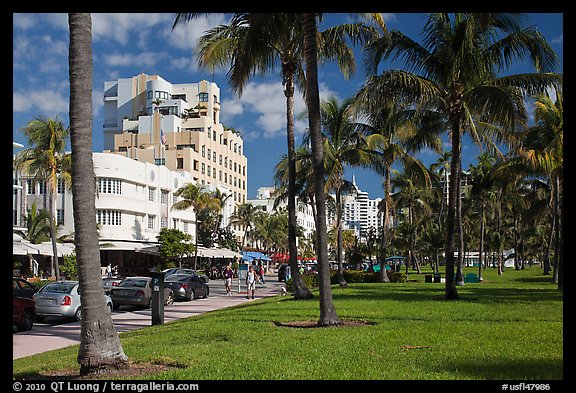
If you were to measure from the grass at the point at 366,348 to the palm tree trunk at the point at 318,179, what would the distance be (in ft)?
2.36

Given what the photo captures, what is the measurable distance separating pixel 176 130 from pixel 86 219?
7093cm

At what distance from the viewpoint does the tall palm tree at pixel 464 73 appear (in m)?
17.4

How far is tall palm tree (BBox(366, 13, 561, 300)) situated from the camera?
17.4 m

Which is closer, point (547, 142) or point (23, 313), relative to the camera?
point (23, 313)

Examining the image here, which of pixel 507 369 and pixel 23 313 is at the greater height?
pixel 507 369

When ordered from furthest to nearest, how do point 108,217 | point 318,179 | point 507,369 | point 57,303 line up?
1. point 108,217
2. point 57,303
3. point 318,179
4. point 507,369

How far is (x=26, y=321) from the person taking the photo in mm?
16531

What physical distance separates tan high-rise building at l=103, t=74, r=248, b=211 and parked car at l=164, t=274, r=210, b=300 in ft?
140

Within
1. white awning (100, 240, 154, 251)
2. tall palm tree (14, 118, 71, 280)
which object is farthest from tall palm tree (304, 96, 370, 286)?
white awning (100, 240, 154, 251)

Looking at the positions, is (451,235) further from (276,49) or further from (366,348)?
(366,348)

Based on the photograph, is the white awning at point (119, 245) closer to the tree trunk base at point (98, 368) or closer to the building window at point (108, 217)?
the building window at point (108, 217)

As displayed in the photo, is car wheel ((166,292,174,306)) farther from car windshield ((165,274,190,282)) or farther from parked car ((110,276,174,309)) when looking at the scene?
car windshield ((165,274,190,282))

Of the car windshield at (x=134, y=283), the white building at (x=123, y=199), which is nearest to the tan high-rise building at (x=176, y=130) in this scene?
the white building at (x=123, y=199)

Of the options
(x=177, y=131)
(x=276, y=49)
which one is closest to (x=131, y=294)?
(x=276, y=49)
